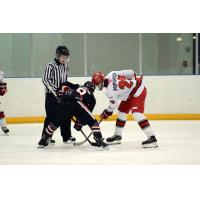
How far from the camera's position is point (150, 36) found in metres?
10.4

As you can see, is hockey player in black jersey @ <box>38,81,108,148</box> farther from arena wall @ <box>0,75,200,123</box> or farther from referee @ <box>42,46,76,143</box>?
arena wall @ <box>0,75,200,123</box>

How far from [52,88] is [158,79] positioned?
156 inches

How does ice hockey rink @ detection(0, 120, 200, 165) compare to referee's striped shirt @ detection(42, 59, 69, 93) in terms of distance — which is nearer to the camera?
ice hockey rink @ detection(0, 120, 200, 165)

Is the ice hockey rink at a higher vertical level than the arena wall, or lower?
lower

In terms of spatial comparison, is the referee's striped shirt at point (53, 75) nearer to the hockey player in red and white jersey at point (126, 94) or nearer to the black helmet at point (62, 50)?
the black helmet at point (62, 50)

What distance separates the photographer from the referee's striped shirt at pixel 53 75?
626 centimetres

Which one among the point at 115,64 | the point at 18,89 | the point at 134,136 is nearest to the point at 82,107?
the point at 134,136

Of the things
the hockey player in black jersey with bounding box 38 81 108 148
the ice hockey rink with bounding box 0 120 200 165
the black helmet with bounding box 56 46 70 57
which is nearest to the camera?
the ice hockey rink with bounding box 0 120 200 165

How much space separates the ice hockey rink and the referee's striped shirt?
0.66 meters

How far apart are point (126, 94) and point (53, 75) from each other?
0.77m

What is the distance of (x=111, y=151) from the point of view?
19.9ft

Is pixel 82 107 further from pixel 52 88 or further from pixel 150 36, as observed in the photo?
pixel 150 36

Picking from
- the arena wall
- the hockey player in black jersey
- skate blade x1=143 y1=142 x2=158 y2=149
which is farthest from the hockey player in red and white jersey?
the arena wall

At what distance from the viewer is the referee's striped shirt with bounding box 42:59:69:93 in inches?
247
